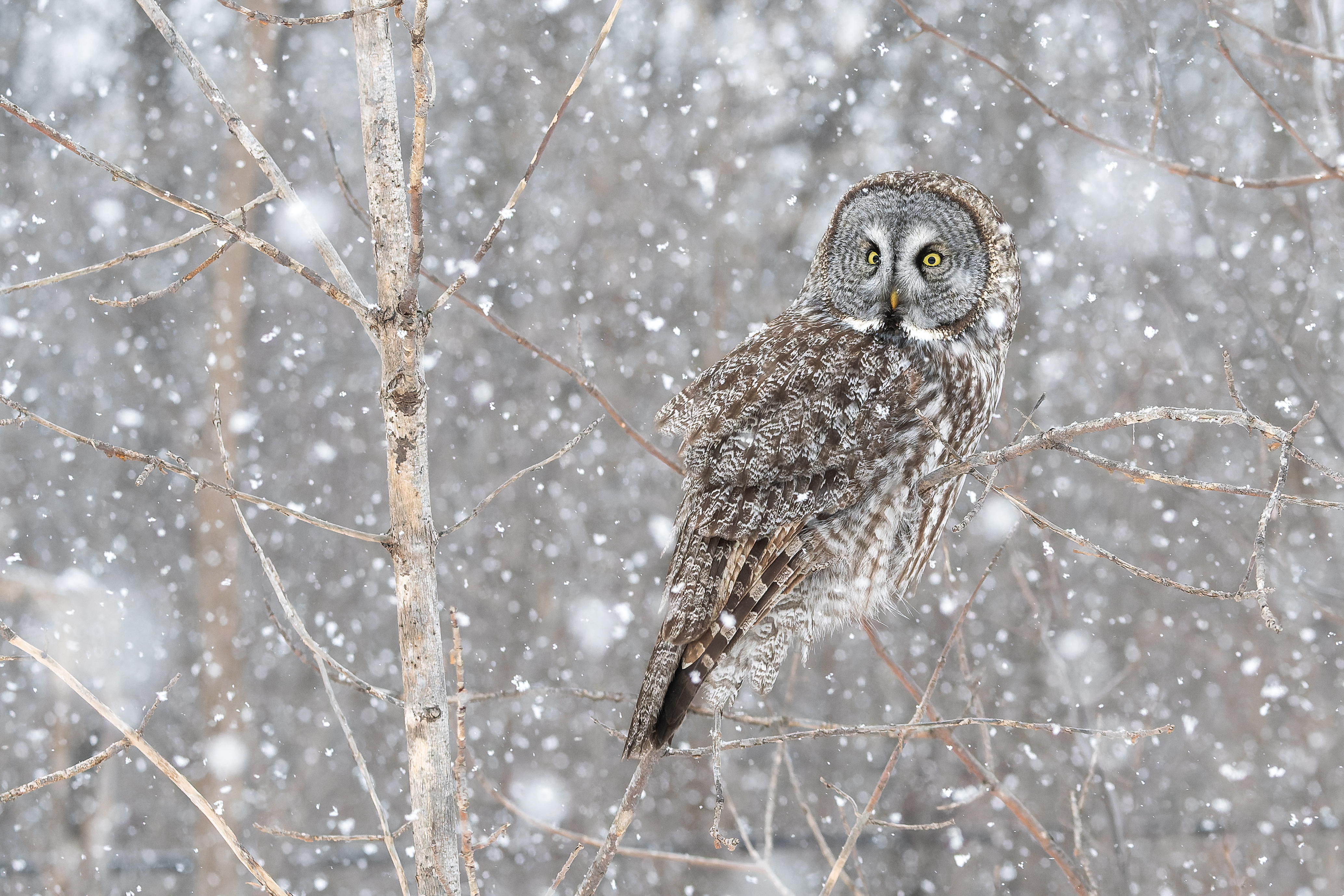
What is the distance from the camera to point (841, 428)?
1555mm

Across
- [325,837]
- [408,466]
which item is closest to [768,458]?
[408,466]

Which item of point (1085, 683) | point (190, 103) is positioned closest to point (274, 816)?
point (190, 103)

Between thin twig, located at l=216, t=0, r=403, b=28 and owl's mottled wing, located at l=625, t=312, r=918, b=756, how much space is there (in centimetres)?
80

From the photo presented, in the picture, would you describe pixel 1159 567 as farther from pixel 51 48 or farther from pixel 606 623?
pixel 51 48

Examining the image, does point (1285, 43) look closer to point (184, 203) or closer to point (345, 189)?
point (345, 189)

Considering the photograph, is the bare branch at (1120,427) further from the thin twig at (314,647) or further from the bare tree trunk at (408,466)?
the thin twig at (314,647)

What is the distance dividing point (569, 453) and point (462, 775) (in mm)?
3530

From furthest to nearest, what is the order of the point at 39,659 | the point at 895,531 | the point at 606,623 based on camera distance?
the point at 606,623 < the point at 895,531 < the point at 39,659

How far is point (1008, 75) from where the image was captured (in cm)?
197

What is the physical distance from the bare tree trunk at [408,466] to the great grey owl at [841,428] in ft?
1.06

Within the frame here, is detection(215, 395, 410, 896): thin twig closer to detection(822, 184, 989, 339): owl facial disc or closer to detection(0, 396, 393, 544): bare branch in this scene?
detection(0, 396, 393, 544): bare branch

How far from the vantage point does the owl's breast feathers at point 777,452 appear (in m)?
1.42

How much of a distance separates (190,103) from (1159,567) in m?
5.90

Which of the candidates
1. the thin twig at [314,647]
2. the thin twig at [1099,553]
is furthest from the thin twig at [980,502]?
the thin twig at [314,647]
